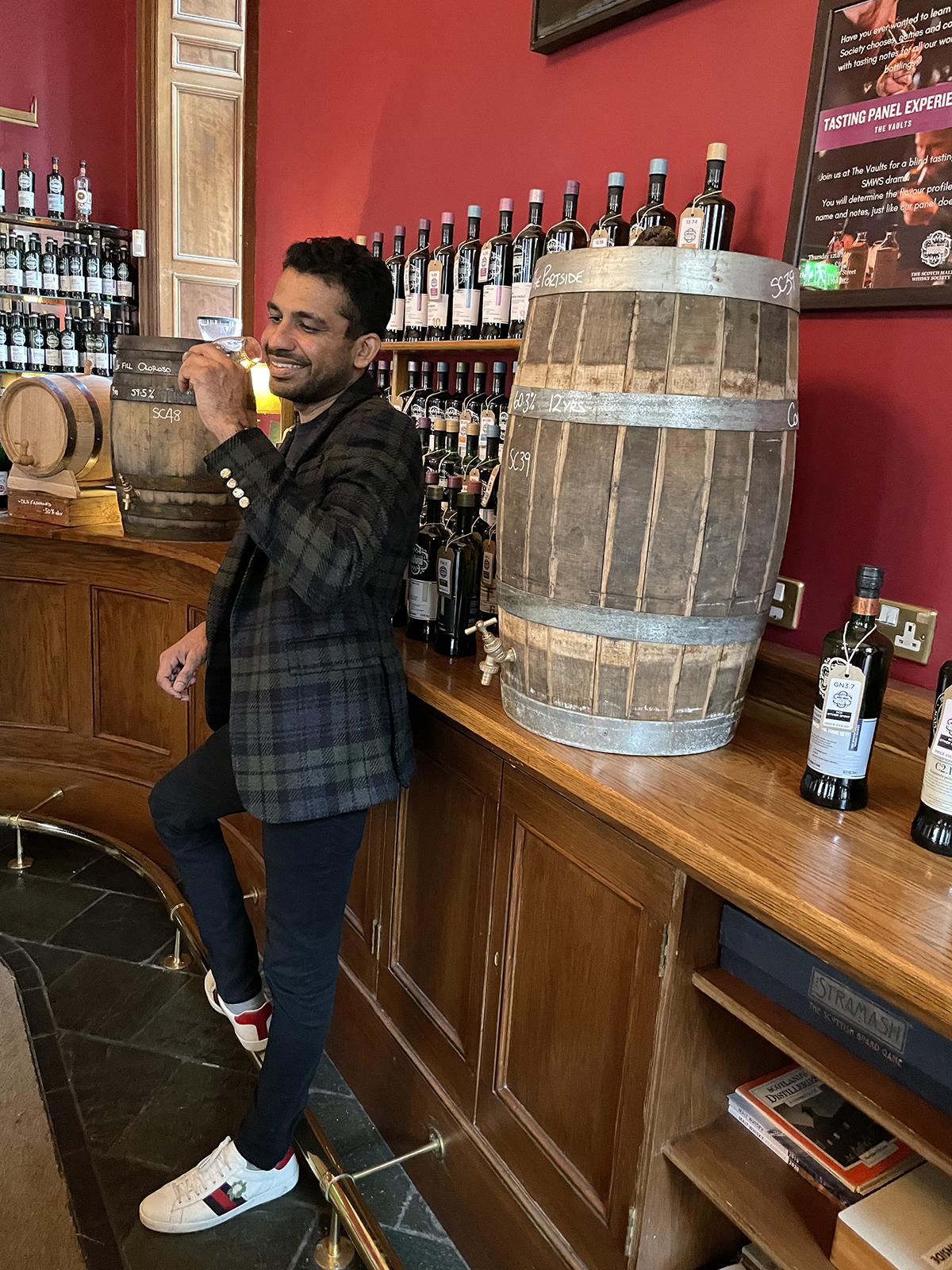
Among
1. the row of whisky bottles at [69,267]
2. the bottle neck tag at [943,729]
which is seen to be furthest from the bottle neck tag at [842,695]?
the row of whisky bottles at [69,267]

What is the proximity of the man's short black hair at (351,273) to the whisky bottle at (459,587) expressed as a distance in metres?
0.42

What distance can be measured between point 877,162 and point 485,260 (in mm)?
1116

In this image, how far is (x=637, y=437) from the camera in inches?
51.6

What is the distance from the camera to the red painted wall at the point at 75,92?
6.23 metres

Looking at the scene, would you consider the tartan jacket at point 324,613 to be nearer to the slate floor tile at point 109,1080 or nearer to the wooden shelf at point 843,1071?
the wooden shelf at point 843,1071

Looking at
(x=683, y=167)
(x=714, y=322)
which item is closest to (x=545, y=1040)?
(x=714, y=322)

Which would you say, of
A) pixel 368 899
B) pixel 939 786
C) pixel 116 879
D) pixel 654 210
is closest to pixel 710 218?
pixel 654 210

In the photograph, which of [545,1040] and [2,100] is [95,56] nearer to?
[2,100]

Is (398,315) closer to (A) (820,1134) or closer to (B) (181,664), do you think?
(B) (181,664)

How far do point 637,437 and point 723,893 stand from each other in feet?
2.02

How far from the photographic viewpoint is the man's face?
5.49 ft

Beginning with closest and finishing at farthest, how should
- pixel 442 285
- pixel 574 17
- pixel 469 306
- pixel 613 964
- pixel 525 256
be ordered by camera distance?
pixel 613 964 < pixel 574 17 < pixel 525 256 < pixel 469 306 < pixel 442 285

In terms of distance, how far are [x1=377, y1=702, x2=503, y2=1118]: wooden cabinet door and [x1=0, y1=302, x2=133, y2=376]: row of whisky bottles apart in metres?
5.68

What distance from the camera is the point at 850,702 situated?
1.26 m
